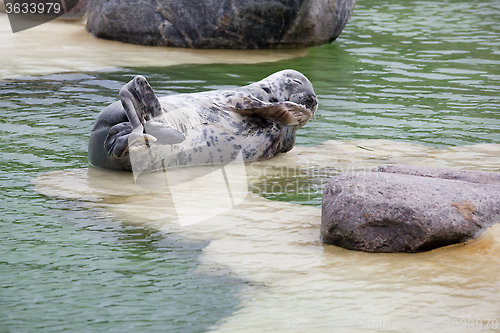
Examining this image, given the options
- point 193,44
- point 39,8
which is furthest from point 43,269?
point 39,8

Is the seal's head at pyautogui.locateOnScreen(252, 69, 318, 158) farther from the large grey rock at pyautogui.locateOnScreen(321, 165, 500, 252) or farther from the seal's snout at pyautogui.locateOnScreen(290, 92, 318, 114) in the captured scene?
the large grey rock at pyautogui.locateOnScreen(321, 165, 500, 252)

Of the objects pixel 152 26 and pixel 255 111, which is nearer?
pixel 255 111

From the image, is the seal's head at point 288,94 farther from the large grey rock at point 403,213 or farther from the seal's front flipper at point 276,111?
the large grey rock at point 403,213

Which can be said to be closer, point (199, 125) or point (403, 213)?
point (403, 213)

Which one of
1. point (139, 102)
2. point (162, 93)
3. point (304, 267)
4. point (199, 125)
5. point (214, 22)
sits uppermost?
point (214, 22)

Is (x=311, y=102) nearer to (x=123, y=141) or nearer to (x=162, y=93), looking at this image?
(x=123, y=141)

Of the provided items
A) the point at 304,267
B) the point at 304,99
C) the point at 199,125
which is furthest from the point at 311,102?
the point at 304,267

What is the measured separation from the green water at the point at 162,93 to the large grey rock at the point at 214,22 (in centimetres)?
64

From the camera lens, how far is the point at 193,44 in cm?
1026

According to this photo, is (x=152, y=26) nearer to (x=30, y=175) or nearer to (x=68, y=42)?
(x=68, y=42)

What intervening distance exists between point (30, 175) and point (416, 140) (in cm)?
334

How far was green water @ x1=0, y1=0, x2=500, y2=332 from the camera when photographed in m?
2.74

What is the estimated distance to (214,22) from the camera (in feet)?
33.2

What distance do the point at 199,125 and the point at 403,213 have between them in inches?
83.3
